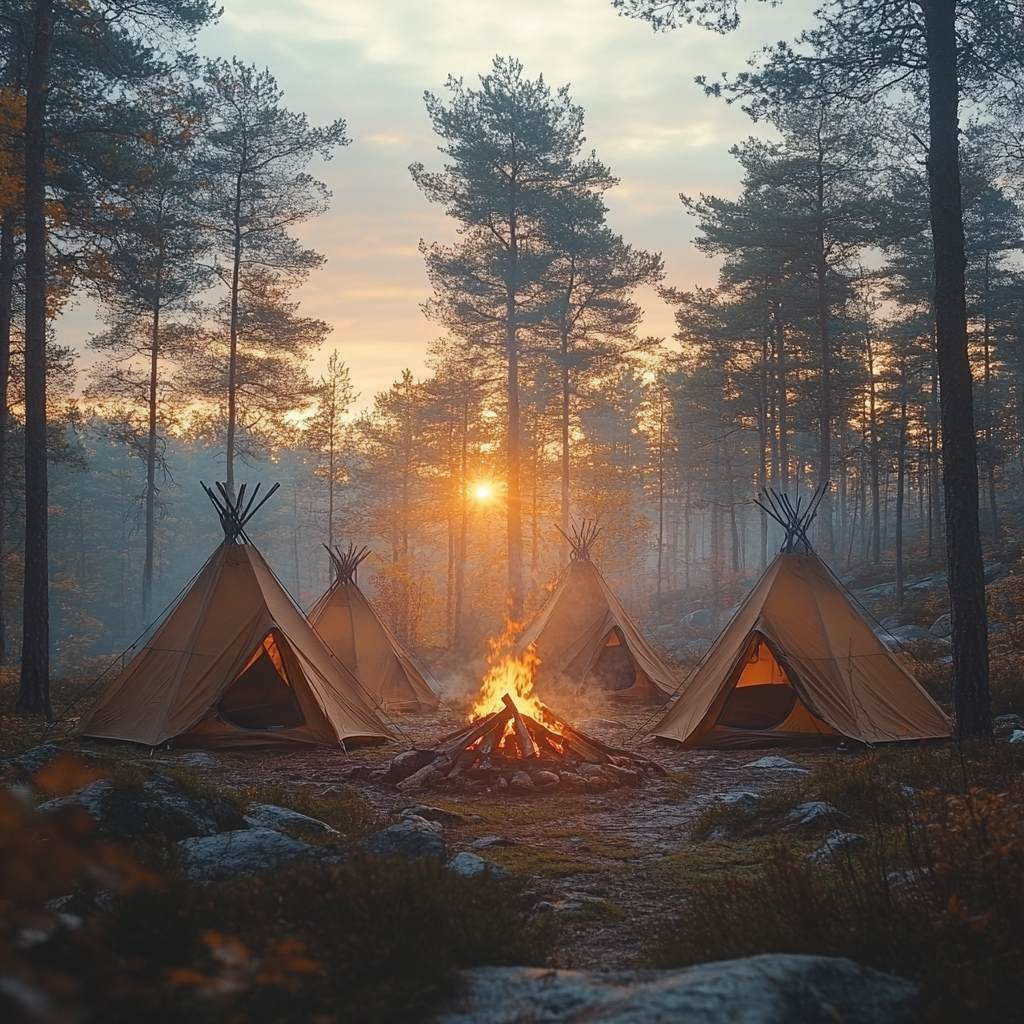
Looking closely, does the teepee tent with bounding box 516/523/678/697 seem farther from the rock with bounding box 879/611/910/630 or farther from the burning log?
the rock with bounding box 879/611/910/630

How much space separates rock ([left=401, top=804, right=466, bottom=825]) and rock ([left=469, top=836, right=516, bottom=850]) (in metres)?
0.69

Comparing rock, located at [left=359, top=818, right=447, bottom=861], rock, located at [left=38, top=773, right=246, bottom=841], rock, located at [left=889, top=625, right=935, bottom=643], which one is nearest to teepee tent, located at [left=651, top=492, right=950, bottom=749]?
rock, located at [left=359, top=818, right=447, bottom=861]

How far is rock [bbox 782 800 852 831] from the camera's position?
6421mm

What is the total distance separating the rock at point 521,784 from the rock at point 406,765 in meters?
0.93

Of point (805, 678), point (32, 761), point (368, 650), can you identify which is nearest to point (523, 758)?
point (805, 678)

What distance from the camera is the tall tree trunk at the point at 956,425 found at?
8.84 m

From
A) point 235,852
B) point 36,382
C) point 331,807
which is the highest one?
point 36,382

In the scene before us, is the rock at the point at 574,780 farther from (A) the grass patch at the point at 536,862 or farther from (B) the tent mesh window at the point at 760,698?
(B) the tent mesh window at the point at 760,698

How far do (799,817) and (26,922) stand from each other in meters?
5.91

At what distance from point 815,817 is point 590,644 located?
10.5 meters

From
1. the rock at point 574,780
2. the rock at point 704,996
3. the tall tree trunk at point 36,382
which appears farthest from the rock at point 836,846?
the tall tree trunk at point 36,382

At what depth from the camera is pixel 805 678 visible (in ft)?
36.2

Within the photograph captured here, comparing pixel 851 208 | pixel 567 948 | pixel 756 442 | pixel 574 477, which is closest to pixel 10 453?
pixel 574 477

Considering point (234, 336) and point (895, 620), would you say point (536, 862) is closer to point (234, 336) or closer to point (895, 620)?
point (895, 620)
